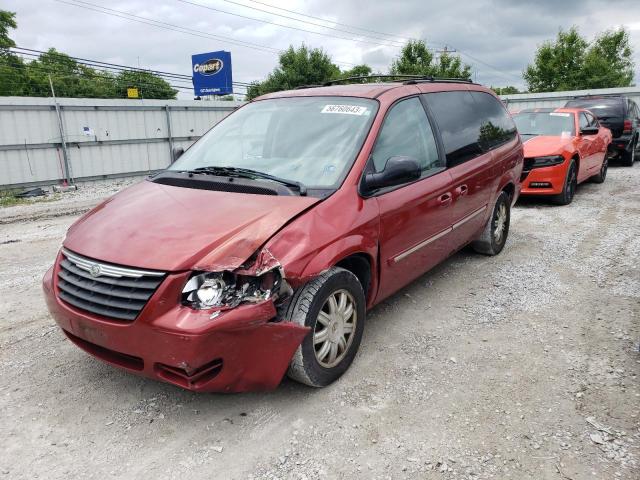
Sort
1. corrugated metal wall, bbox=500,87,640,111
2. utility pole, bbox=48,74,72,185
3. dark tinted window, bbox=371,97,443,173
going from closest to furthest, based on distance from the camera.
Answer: dark tinted window, bbox=371,97,443,173 → utility pole, bbox=48,74,72,185 → corrugated metal wall, bbox=500,87,640,111

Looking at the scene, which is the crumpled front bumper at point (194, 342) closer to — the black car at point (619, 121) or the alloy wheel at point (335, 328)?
the alloy wheel at point (335, 328)

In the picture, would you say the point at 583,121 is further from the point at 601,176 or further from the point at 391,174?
the point at 391,174

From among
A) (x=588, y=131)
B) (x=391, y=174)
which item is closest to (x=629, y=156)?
(x=588, y=131)

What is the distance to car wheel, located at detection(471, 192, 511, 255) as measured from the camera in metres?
5.45

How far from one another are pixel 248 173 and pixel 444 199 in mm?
1677

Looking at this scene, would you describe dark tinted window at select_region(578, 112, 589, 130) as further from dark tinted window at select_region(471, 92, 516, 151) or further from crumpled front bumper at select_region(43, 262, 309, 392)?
crumpled front bumper at select_region(43, 262, 309, 392)

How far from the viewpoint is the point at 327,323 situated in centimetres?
300

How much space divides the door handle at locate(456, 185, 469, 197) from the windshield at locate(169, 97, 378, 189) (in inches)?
46.2

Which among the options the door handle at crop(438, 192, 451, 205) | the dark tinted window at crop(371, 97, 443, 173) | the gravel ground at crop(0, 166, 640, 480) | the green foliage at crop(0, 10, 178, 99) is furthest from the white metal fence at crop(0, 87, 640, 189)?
the green foliage at crop(0, 10, 178, 99)

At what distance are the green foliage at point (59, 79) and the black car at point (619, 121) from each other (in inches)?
1177

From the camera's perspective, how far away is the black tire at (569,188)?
8484 mm

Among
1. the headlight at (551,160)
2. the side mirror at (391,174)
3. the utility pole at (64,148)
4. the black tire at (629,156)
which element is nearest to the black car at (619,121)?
the black tire at (629,156)

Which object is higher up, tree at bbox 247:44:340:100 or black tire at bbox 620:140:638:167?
tree at bbox 247:44:340:100

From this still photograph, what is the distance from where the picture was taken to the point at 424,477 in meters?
2.37
